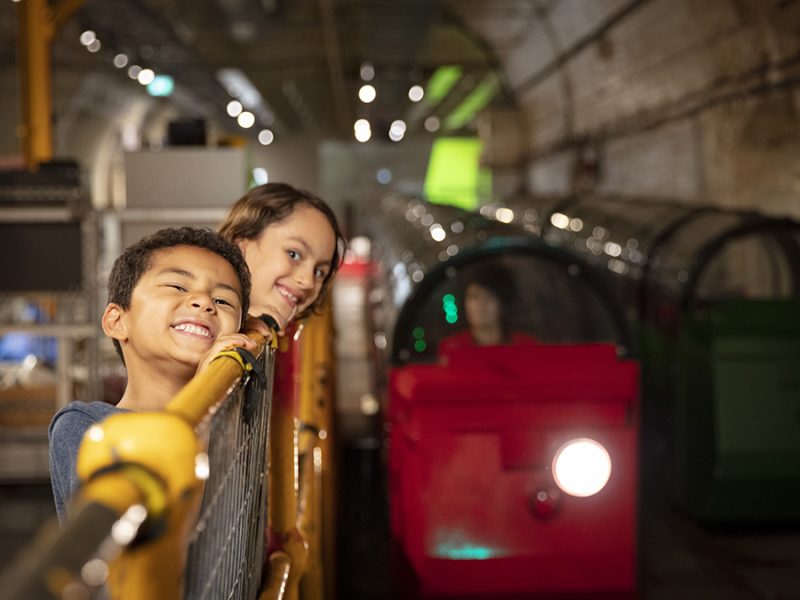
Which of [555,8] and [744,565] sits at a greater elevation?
[555,8]

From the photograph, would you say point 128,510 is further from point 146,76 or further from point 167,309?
point 146,76

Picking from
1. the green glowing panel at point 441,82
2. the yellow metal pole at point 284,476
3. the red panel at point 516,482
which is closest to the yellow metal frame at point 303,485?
the yellow metal pole at point 284,476

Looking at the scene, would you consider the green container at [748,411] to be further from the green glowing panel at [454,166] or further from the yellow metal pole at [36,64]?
the green glowing panel at [454,166]

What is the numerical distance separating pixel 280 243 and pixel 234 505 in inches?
54.8

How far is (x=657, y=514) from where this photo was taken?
6938 millimetres

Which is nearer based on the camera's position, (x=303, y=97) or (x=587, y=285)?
(x=587, y=285)

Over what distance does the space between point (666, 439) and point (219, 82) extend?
20.2 meters

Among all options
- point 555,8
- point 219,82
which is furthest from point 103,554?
point 219,82

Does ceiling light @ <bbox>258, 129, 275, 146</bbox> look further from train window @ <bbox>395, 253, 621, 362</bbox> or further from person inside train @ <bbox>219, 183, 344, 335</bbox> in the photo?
person inside train @ <bbox>219, 183, 344, 335</bbox>

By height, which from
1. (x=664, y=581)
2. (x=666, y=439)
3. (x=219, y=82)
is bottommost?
(x=664, y=581)

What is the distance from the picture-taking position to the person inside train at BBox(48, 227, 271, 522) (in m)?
1.94

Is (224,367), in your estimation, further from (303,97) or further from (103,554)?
(303,97)

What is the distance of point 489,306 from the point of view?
5523 millimetres

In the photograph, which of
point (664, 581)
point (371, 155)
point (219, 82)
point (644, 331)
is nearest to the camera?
point (664, 581)
